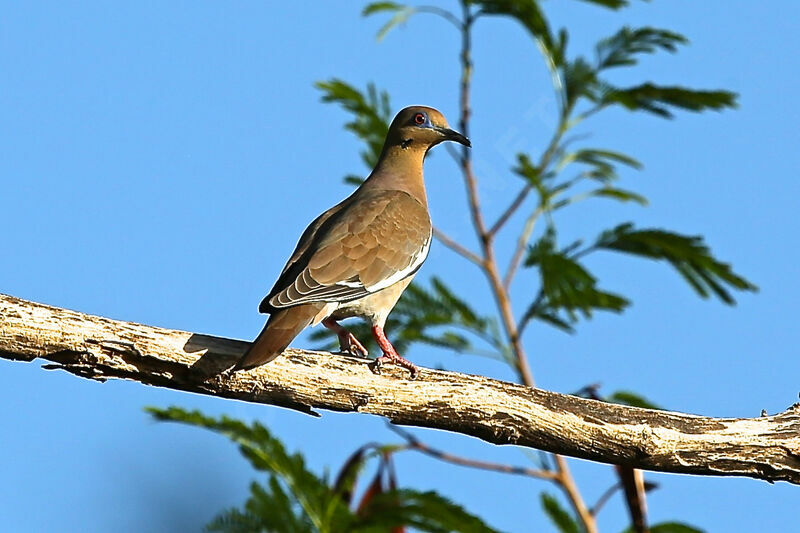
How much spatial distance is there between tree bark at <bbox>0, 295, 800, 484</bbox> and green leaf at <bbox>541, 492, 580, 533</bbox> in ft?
5.12

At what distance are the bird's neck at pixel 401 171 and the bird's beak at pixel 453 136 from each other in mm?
134

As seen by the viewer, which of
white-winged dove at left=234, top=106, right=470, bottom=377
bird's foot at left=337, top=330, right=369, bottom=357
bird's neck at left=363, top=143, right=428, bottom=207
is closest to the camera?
white-winged dove at left=234, top=106, right=470, bottom=377

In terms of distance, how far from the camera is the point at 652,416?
189 inches

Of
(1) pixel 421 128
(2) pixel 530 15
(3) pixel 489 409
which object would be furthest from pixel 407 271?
(2) pixel 530 15

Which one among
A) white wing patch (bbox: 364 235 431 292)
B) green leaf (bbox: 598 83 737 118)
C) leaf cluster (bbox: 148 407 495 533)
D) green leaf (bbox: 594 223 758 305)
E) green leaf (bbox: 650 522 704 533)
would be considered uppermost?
green leaf (bbox: 598 83 737 118)

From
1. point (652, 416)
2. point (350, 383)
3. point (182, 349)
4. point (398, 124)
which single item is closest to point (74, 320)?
point (182, 349)

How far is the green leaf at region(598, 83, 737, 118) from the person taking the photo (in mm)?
6859

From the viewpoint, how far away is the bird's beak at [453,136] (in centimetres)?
657

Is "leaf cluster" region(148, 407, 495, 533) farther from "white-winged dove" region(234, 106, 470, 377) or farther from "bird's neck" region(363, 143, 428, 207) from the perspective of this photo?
"bird's neck" region(363, 143, 428, 207)

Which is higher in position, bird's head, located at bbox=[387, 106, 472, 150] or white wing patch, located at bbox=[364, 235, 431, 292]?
bird's head, located at bbox=[387, 106, 472, 150]

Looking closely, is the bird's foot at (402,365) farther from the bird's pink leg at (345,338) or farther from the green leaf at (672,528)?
the green leaf at (672,528)

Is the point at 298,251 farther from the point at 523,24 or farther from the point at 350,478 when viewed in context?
the point at 523,24

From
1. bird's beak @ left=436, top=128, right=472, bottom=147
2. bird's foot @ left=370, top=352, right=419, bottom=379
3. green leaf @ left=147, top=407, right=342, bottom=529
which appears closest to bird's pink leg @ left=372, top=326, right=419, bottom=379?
bird's foot @ left=370, top=352, right=419, bottom=379

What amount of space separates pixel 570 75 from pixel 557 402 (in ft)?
9.10
